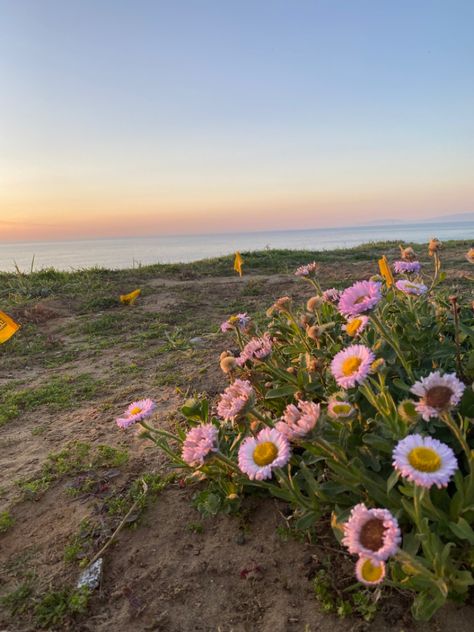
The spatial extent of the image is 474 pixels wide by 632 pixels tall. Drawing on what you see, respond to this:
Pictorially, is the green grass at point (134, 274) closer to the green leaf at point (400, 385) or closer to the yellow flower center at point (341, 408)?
the green leaf at point (400, 385)

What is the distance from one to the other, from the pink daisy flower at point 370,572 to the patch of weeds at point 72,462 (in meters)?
1.60

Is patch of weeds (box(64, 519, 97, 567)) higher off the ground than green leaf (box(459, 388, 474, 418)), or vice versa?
green leaf (box(459, 388, 474, 418))

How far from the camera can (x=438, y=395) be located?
1.35 m

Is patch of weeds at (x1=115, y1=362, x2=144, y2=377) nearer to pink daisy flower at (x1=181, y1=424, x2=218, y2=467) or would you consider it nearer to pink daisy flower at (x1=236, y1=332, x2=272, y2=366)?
pink daisy flower at (x1=236, y1=332, x2=272, y2=366)

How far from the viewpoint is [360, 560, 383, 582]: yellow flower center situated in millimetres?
1237

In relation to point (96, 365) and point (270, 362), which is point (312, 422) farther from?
point (96, 365)

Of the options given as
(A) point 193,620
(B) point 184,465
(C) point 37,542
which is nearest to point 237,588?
(A) point 193,620

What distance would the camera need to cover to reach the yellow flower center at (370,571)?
1237mm

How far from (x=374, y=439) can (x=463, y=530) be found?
0.38m

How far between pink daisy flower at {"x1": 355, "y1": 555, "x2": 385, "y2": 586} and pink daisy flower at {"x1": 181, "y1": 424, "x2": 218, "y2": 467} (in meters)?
0.60

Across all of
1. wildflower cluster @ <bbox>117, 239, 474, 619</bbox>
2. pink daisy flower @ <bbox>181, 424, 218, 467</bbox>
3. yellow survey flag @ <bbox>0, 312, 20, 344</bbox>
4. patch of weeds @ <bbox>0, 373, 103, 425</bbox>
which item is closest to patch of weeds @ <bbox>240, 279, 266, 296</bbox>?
patch of weeds @ <bbox>0, 373, 103, 425</bbox>

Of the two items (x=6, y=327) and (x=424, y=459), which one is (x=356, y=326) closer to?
(x=424, y=459)

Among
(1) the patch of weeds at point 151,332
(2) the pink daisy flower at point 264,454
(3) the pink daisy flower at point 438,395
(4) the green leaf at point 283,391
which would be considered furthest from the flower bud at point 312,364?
(1) the patch of weeds at point 151,332

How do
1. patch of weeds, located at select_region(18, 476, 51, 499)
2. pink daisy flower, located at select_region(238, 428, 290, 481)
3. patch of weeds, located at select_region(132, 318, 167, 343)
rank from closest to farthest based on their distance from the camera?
pink daisy flower, located at select_region(238, 428, 290, 481) < patch of weeds, located at select_region(18, 476, 51, 499) < patch of weeds, located at select_region(132, 318, 167, 343)
